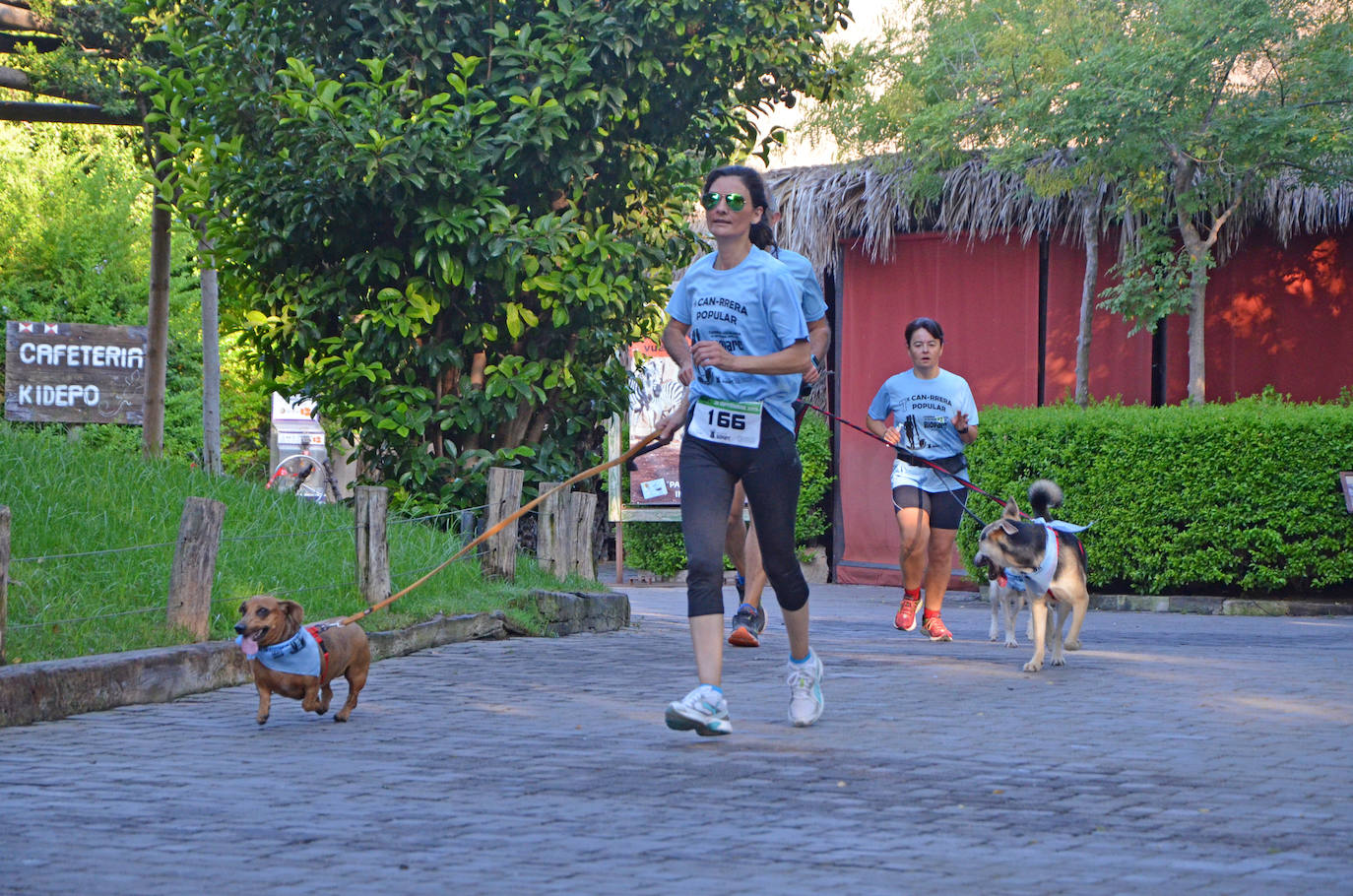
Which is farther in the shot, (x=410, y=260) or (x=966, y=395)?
(x=410, y=260)

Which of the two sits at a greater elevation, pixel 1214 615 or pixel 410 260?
pixel 410 260

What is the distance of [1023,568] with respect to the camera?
26.7ft

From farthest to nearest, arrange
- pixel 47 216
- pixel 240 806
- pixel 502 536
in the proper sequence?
pixel 47 216, pixel 502 536, pixel 240 806

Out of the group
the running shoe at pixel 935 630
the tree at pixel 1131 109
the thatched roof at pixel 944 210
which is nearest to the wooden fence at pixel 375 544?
the running shoe at pixel 935 630

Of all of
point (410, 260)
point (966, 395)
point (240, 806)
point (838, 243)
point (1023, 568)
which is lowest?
point (240, 806)

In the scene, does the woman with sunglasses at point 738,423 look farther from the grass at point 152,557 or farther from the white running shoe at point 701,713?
the grass at point 152,557

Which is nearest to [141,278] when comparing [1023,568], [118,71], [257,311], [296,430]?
[296,430]

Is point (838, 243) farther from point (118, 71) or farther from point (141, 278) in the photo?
point (141, 278)

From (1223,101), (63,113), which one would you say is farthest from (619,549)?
(1223,101)

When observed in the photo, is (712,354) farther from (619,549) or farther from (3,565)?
(619,549)

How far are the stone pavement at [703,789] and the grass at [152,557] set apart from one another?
0.71 meters

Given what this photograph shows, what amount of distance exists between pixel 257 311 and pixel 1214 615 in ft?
28.0

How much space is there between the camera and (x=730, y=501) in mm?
5742

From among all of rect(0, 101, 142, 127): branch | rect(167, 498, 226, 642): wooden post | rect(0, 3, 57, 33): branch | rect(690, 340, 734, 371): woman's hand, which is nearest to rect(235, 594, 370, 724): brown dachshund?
rect(167, 498, 226, 642): wooden post
